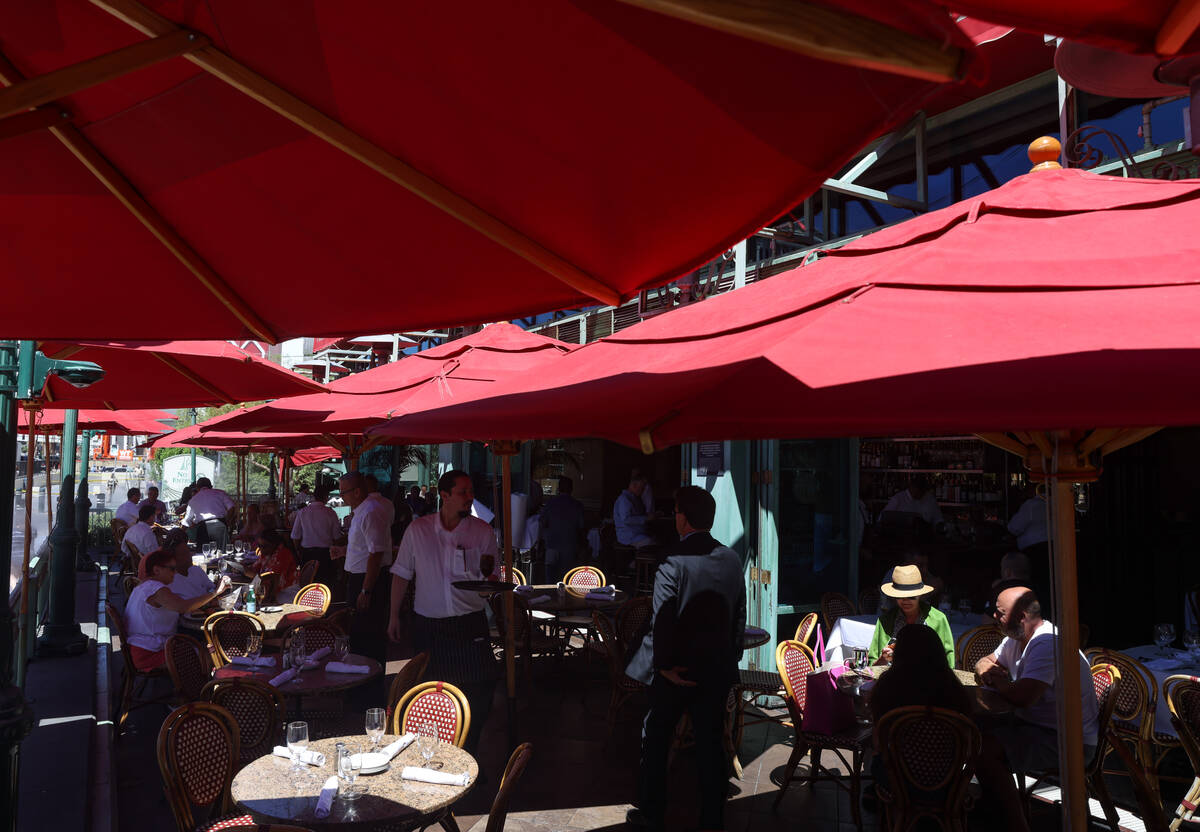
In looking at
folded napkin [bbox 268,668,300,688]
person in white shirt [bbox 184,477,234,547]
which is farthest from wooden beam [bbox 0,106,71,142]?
person in white shirt [bbox 184,477,234,547]

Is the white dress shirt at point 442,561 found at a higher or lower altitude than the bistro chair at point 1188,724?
higher

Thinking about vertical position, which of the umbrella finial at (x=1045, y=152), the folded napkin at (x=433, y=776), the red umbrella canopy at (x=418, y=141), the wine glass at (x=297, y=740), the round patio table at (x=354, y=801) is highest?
Result: the umbrella finial at (x=1045, y=152)

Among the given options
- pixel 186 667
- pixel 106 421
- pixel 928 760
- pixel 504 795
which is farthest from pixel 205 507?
pixel 928 760

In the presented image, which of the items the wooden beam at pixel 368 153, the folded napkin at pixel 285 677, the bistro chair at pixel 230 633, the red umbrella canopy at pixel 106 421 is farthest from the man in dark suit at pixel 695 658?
the red umbrella canopy at pixel 106 421

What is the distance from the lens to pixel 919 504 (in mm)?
11078

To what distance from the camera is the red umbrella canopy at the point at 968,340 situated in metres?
1.88

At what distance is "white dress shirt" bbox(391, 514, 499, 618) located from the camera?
18.4 feet

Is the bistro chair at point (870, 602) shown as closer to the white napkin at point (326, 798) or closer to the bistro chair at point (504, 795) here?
the bistro chair at point (504, 795)

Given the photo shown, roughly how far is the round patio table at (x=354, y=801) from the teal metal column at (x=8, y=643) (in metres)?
0.82

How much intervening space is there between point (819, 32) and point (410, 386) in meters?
6.38

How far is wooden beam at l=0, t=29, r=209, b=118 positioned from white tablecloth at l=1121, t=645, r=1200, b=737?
6008mm

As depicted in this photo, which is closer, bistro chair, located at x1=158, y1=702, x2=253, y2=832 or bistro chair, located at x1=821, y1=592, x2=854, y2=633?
bistro chair, located at x1=158, y1=702, x2=253, y2=832

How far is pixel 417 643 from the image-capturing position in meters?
5.67

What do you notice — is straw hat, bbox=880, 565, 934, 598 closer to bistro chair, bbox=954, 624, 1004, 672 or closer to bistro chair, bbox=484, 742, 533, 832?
bistro chair, bbox=954, 624, 1004, 672
